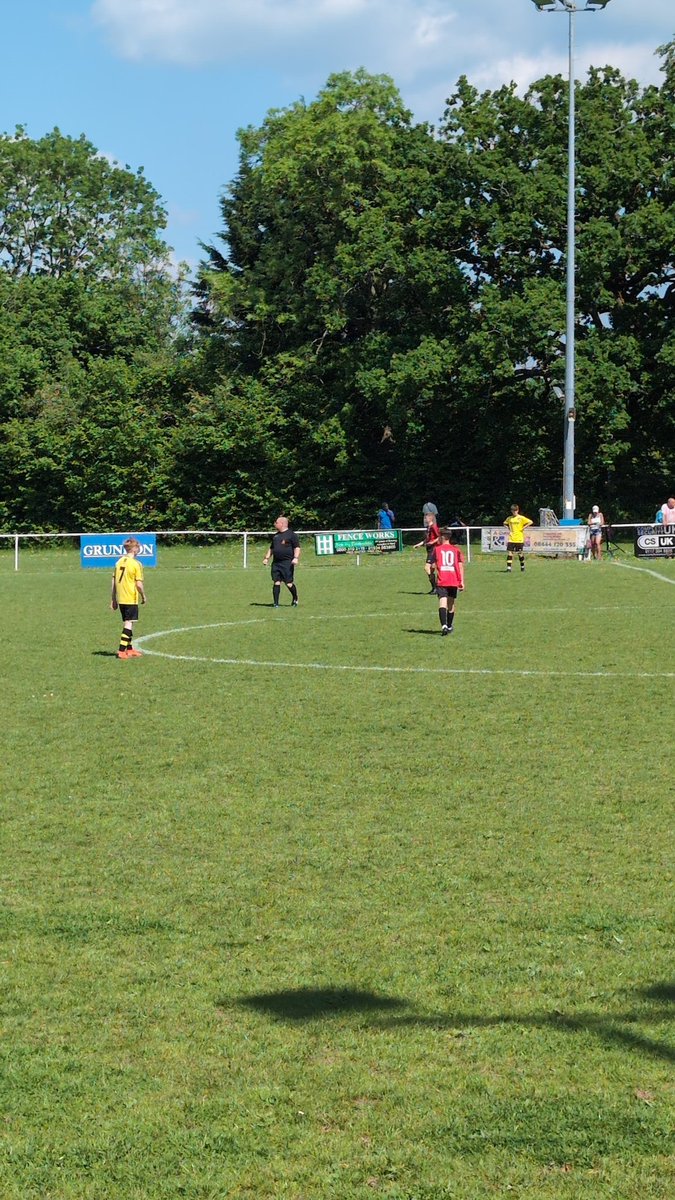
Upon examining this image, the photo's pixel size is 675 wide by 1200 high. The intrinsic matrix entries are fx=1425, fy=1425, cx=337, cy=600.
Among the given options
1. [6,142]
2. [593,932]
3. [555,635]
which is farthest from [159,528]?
[593,932]

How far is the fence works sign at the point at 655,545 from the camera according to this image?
42.7m

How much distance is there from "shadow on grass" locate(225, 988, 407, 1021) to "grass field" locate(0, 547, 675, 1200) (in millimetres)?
15

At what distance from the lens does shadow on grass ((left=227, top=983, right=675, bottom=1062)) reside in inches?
219

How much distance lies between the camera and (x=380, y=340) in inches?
2138

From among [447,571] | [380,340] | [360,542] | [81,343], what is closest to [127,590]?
[447,571]

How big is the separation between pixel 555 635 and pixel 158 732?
379 inches

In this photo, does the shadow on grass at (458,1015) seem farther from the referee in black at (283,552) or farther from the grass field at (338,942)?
the referee in black at (283,552)

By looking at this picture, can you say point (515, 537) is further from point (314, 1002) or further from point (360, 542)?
point (314, 1002)

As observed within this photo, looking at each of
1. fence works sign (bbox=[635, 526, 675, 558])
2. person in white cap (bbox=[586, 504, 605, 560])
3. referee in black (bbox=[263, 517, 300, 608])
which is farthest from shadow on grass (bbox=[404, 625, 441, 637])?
fence works sign (bbox=[635, 526, 675, 558])

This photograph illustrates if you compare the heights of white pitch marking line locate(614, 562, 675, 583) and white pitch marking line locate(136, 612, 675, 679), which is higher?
white pitch marking line locate(614, 562, 675, 583)

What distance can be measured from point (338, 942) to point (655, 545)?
37.4 meters

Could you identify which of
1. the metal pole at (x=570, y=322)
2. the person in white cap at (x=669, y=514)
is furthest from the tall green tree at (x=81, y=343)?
the person in white cap at (x=669, y=514)

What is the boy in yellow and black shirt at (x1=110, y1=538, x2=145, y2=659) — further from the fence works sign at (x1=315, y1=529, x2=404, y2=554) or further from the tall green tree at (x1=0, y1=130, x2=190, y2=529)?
the tall green tree at (x1=0, y1=130, x2=190, y2=529)

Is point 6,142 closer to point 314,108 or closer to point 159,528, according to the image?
point 314,108
